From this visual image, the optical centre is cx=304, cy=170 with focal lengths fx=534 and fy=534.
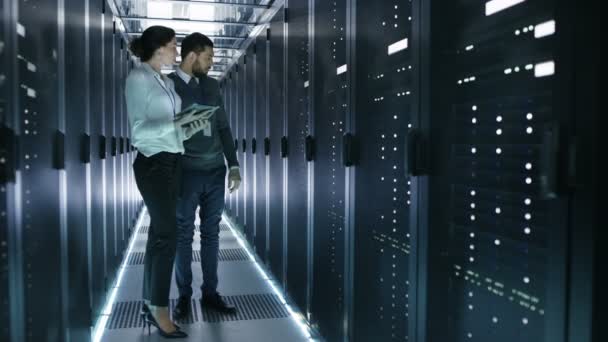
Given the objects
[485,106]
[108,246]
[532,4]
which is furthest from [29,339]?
[108,246]

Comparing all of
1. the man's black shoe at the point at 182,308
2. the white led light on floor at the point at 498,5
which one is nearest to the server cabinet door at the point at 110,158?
the man's black shoe at the point at 182,308

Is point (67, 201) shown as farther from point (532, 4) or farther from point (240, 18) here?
point (240, 18)

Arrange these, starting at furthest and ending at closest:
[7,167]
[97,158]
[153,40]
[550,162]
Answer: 1. [97,158]
2. [153,40]
3. [7,167]
4. [550,162]

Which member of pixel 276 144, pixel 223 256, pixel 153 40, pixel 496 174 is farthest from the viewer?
pixel 223 256

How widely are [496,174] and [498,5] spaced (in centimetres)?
38

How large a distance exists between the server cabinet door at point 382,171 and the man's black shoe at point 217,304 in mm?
1394

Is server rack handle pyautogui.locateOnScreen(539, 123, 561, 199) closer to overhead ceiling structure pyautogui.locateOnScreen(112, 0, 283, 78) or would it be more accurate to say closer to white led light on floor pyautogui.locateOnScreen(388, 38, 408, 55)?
white led light on floor pyautogui.locateOnScreen(388, 38, 408, 55)

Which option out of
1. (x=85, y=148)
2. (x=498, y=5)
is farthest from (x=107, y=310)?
(x=498, y=5)

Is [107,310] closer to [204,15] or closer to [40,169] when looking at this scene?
[40,169]

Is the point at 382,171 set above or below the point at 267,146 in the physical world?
below

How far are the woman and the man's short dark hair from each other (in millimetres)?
414

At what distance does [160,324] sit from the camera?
2895 mm

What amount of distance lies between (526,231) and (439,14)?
0.65 metres

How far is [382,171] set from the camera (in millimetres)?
1943
